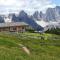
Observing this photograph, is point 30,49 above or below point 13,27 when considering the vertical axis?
above

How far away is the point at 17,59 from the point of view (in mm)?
23156

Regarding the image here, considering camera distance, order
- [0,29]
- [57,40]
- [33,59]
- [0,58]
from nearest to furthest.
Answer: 1. [0,58]
2. [33,59]
3. [57,40]
4. [0,29]

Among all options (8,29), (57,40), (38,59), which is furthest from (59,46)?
(8,29)

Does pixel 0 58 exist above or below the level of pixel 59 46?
above

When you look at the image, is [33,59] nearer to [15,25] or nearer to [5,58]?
[5,58]

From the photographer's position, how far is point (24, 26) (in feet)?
355

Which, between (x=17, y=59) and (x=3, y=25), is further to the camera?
(x=3, y=25)

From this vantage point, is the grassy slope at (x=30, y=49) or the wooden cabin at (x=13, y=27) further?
the wooden cabin at (x=13, y=27)

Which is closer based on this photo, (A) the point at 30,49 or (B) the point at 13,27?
(A) the point at 30,49

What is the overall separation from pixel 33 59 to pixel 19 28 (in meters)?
83.8

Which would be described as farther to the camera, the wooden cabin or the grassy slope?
the wooden cabin

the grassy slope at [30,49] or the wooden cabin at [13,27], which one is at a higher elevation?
the grassy slope at [30,49]

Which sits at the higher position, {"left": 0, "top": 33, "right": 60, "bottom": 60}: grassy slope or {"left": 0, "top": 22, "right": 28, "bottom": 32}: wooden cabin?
{"left": 0, "top": 33, "right": 60, "bottom": 60}: grassy slope

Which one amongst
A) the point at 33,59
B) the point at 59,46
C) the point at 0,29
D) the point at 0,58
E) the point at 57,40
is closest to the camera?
the point at 0,58
